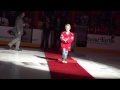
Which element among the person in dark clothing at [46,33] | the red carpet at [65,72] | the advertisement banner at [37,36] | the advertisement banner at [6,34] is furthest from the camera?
the advertisement banner at [37,36]

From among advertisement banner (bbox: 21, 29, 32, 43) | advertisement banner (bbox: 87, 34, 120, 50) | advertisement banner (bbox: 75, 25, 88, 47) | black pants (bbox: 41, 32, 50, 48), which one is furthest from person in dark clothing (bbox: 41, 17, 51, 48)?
advertisement banner (bbox: 87, 34, 120, 50)

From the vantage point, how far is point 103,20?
1680 cm

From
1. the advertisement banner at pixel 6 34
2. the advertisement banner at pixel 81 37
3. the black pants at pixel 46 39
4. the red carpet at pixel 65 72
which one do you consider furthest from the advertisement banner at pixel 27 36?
the red carpet at pixel 65 72

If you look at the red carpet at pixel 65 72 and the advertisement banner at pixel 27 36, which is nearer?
the red carpet at pixel 65 72

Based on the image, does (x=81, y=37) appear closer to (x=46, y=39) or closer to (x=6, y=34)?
(x=46, y=39)

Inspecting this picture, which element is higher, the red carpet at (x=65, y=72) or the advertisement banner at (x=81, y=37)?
the advertisement banner at (x=81, y=37)

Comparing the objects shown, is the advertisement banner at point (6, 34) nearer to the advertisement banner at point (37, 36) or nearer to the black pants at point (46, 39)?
the advertisement banner at point (37, 36)

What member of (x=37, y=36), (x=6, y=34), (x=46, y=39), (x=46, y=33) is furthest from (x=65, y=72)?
(x=6, y=34)

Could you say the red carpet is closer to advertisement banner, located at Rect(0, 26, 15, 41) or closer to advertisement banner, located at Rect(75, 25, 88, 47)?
advertisement banner, located at Rect(75, 25, 88, 47)

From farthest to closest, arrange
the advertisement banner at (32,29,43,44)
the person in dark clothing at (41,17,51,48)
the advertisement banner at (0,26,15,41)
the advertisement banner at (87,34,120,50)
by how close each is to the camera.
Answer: the advertisement banner at (87,34,120,50), the advertisement banner at (32,29,43,44), the person in dark clothing at (41,17,51,48), the advertisement banner at (0,26,15,41)

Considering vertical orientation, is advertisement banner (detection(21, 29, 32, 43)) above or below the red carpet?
above

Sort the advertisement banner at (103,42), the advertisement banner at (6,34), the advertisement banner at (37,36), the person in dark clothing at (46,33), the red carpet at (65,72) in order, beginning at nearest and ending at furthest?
the red carpet at (65,72)
the advertisement banner at (6,34)
the person in dark clothing at (46,33)
the advertisement banner at (37,36)
the advertisement banner at (103,42)
